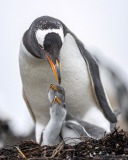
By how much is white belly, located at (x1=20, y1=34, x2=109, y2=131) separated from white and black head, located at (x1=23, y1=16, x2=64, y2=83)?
261mm

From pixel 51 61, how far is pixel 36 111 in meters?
1.17

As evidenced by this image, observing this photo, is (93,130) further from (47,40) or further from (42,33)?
(42,33)

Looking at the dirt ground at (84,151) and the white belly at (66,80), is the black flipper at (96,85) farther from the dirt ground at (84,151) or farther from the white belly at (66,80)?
the dirt ground at (84,151)

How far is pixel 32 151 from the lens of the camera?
21.0 ft

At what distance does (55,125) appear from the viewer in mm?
7336

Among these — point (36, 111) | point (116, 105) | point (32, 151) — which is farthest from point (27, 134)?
point (32, 151)

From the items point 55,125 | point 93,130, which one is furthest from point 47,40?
point 93,130

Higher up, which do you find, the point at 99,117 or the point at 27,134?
the point at 99,117

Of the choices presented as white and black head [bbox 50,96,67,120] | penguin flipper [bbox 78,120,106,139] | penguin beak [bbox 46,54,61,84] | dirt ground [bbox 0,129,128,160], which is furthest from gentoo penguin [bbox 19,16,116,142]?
dirt ground [bbox 0,129,128,160]

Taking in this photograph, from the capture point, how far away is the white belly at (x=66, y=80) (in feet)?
26.9

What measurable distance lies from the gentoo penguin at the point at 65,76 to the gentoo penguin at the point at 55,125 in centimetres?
53

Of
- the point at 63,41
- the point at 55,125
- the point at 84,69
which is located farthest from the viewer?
the point at 84,69

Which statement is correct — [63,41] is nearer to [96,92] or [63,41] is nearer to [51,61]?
[51,61]

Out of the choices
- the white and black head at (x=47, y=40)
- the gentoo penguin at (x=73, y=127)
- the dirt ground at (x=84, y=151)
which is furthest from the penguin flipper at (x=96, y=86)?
the dirt ground at (x=84, y=151)
